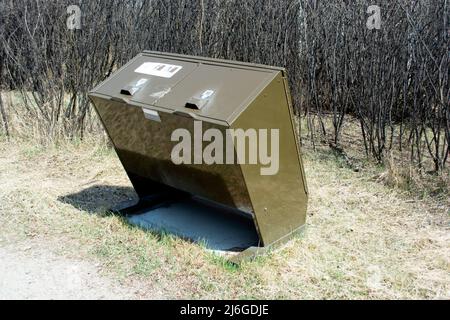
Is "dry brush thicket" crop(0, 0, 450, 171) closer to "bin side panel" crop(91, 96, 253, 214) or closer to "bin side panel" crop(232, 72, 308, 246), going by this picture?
"bin side panel" crop(232, 72, 308, 246)

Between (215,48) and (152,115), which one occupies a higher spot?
(152,115)

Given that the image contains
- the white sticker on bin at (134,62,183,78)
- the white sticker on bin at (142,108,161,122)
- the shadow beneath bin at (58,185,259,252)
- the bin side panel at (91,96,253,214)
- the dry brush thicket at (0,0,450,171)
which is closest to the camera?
the bin side panel at (91,96,253,214)

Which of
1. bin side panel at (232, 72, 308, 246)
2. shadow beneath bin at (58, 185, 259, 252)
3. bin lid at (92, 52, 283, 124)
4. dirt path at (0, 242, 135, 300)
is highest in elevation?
bin lid at (92, 52, 283, 124)

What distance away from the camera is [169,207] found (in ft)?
16.2

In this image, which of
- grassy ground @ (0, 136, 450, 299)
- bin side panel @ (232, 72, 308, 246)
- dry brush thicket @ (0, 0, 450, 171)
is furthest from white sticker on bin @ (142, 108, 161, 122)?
dry brush thicket @ (0, 0, 450, 171)

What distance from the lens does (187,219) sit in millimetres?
4664

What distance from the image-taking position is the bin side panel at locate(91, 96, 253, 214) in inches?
145

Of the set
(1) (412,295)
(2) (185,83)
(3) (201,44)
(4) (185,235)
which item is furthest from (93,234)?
(3) (201,44)

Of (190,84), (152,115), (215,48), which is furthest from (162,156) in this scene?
(215,48)

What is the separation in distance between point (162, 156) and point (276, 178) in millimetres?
900

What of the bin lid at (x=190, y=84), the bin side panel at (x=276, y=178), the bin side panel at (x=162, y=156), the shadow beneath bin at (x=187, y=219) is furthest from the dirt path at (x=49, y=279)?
the bin lid at (x=190, y=84)

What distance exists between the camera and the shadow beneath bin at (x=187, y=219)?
4270 mm

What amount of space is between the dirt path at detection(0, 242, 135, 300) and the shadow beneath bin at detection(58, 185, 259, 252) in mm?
714

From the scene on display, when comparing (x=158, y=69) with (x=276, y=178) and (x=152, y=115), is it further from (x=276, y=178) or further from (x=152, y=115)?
(x=276, y=178)
